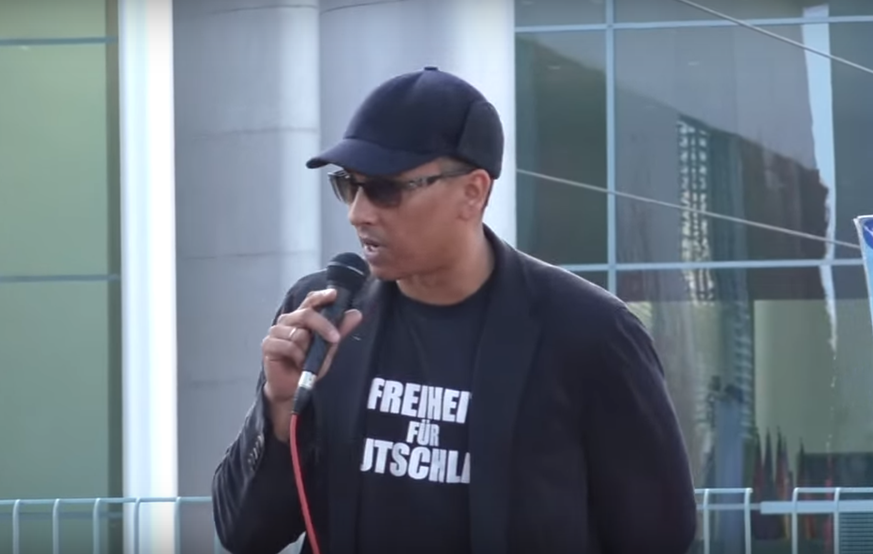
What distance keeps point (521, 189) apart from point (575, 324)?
7.07 meters

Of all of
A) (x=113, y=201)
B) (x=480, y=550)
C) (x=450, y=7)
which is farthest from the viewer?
(x=113, y=201)

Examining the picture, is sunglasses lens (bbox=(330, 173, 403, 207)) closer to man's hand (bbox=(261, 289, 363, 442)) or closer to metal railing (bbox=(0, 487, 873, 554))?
man's hand (bbox=(261, 289, 363, 442))

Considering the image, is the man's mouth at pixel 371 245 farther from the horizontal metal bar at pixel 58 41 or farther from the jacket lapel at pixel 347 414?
the horizontal metal bar at pixel 58 41

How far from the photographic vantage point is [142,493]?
9.72 m

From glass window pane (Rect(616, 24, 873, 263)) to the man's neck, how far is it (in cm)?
703

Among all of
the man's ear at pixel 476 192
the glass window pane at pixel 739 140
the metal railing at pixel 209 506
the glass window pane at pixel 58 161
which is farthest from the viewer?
the glass window pane at pixel 58 161

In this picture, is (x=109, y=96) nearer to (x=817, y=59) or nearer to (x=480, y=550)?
(x=817, y=59)

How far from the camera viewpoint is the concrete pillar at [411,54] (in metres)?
9.20

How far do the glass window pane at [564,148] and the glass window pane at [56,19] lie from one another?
2.62 m

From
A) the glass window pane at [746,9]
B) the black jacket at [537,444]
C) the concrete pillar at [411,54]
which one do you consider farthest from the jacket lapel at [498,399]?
the glass window pane at [746,9]

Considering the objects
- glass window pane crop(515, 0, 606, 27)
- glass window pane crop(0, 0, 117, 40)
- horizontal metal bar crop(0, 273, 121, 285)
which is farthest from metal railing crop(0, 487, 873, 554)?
glass window pane crop(0, 0, 117, 40)

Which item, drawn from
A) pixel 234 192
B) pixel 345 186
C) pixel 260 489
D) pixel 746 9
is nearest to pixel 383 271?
pixel 345 186

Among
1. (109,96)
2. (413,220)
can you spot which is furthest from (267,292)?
(413,220)

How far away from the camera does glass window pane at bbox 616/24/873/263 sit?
9.57 m
